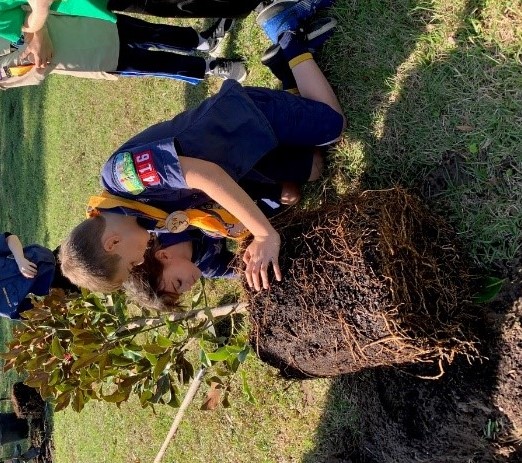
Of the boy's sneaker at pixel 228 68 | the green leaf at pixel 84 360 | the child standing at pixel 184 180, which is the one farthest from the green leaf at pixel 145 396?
the boy's sneaker at pixel 228 68

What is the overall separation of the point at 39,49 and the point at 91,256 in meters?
1.25

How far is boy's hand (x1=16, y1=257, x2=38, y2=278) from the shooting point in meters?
3.70

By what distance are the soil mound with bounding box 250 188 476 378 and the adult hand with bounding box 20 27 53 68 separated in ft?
5.07

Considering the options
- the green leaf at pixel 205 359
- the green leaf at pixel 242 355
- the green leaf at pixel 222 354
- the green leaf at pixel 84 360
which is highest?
the green leaf at pixel 242 355

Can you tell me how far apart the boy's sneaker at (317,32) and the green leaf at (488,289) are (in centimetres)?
144

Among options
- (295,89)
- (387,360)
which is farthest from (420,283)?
(295,89)

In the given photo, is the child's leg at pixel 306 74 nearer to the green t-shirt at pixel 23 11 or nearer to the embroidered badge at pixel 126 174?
the green t-shirt at pixel 23 11

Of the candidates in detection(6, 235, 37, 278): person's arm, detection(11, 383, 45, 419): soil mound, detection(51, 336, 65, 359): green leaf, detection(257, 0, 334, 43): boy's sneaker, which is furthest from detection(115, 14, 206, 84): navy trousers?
detection(11, 383, 45, 419): soil mound

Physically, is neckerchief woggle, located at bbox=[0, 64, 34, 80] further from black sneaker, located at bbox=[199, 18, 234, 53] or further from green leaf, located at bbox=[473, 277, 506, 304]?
green leaf, located at bbox=[473, 277, 506, 304]

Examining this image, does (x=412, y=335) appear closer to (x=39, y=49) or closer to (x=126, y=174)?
(x=126, y=174)

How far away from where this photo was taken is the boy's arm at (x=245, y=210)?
2141 mm

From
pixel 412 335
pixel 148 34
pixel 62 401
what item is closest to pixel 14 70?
pixel 148 34

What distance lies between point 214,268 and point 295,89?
3.27 ft

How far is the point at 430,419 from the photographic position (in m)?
2.30
